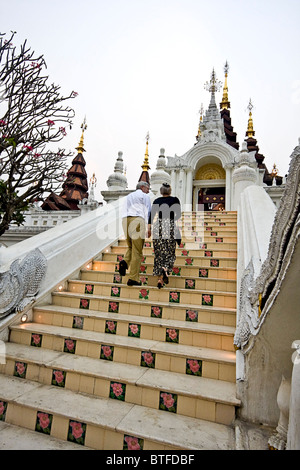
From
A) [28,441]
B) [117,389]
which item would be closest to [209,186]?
[117,389]

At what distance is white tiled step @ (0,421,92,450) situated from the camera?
5.13 feet

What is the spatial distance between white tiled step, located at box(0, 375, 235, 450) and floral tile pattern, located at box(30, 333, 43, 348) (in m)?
0.52

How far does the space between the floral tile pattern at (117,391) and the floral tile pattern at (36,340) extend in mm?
981

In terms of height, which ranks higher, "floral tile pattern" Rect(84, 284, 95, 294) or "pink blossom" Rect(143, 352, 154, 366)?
"floral tile pattern" Rect(84, 284, 95, 294)

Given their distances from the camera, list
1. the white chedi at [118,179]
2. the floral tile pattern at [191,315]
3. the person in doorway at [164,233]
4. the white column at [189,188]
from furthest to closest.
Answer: the white column at [189,188]
the white chedi at [118,179]
the person in doorway at [164,233]
the floral tile pattern at [191,315]

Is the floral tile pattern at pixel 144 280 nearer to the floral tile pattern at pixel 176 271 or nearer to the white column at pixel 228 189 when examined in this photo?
the floral tile pattern at pixel 176 271

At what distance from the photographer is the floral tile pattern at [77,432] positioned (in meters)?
1.62

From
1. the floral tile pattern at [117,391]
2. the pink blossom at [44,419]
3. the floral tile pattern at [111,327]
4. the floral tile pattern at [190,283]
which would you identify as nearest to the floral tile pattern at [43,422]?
the pink blossom at [44,419]

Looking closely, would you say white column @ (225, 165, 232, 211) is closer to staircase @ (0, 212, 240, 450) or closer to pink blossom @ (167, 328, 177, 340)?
staircase @ (0, 212, 240, 450)

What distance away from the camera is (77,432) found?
1633mm

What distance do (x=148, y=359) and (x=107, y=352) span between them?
39 centimetres

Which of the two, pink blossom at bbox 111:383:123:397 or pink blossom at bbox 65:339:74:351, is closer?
pink blossom at bbox 111:383:123:397

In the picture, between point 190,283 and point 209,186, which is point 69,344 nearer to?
point 190,283

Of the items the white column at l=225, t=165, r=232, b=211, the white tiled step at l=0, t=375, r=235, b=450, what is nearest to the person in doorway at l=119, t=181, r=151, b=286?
the white tiled step at l=0, t=375, r=235, b=450
